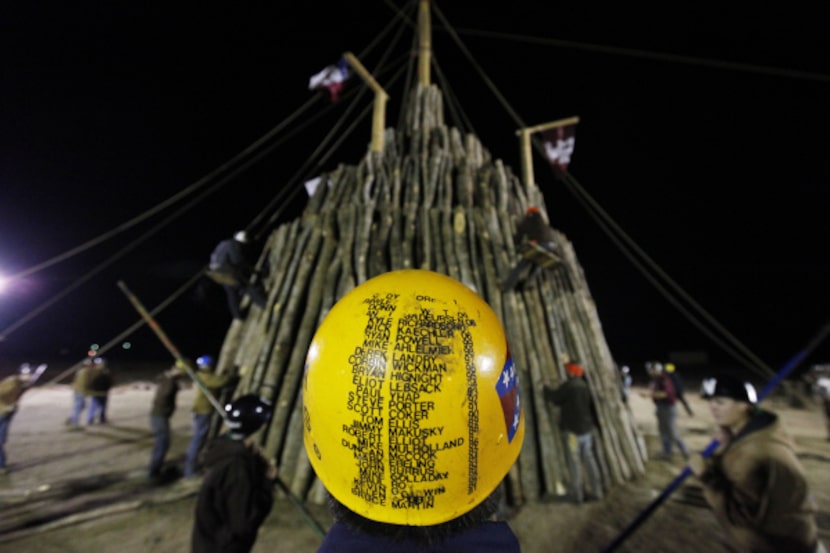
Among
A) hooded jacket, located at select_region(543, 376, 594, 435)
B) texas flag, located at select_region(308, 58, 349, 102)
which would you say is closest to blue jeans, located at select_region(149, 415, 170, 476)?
hooded jacket, located at select_region(543, 376, 594, 435)

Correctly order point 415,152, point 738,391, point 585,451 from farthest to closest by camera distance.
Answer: point 415,152, point 585,451, point 738,391

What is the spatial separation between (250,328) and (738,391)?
7174 millimetres

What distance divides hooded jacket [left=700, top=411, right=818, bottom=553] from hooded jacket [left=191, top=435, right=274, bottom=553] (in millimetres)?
4000

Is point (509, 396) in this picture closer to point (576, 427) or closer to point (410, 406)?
point (410, 406)

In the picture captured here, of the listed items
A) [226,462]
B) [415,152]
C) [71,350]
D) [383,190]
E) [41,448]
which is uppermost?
[415,152]

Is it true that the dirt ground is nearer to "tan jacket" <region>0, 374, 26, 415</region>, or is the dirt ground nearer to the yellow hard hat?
"tan jacket" <region>0, 374, 26, 415</region>

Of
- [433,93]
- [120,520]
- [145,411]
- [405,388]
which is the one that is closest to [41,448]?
[145,411]

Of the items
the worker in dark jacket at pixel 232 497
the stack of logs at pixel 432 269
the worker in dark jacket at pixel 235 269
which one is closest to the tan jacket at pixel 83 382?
the stack of logs at pixel 432 269

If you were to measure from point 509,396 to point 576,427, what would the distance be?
4.26m

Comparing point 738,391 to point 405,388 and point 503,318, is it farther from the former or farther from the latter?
point 405,388

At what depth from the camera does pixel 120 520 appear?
4434 millimetres

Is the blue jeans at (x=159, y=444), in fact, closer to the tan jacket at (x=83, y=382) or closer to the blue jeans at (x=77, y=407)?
the tan jacket at (x=83, y=382)

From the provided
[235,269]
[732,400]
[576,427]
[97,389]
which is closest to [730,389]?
[732,400]

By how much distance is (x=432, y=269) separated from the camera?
604 cm
